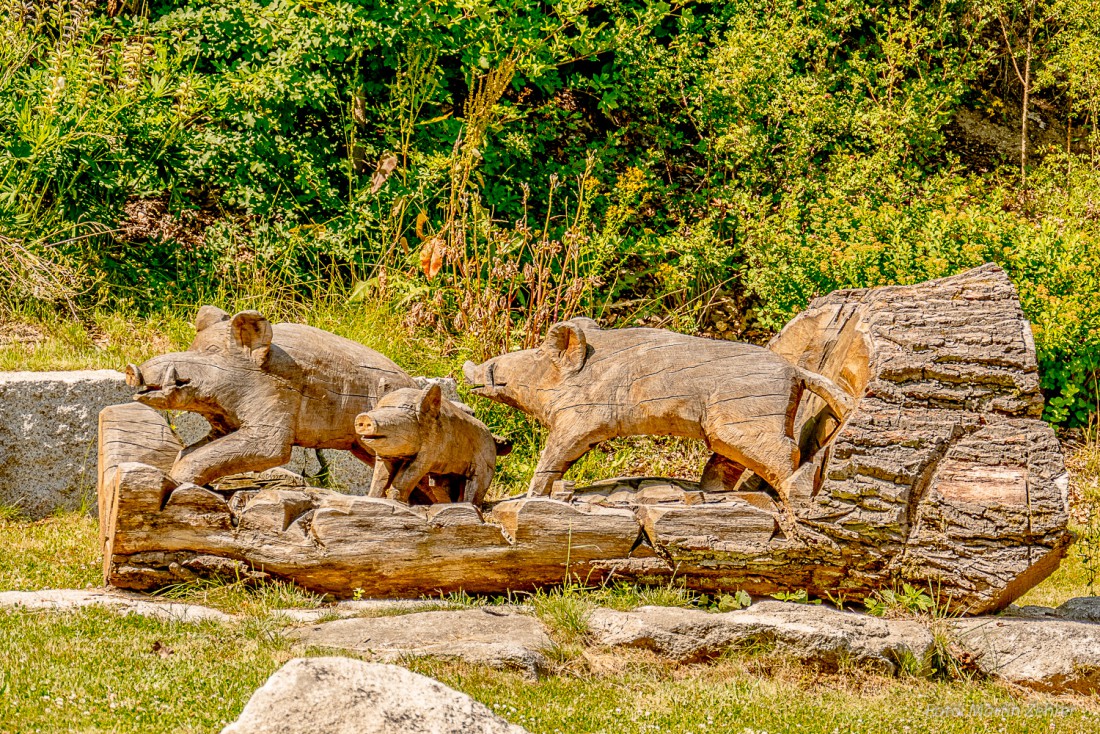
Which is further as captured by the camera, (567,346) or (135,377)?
(567,346)

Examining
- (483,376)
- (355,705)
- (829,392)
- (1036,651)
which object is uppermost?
(829,392)

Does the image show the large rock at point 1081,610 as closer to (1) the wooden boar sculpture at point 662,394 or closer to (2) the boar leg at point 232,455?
(1) the wooden boar sculpture at point 662,394

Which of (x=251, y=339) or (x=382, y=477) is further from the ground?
(x=251, y=339)

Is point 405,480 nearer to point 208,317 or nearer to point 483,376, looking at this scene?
point 483,376

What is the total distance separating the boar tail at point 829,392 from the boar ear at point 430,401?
5.97ft

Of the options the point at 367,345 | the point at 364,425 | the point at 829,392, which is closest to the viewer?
the point at 364,425

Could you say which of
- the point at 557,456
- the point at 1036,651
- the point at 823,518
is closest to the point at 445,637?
the point at 557,456

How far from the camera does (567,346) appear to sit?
6066 millimetres

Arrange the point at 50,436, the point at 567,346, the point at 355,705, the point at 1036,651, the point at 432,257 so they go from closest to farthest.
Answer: the point at 355,705, the point at 1036,651, the point at 567,346, the point at 50,436, the point at 432,257

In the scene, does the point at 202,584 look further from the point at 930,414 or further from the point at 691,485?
the point at 930,414

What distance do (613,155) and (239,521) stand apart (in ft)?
22.0

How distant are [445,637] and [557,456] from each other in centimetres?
120

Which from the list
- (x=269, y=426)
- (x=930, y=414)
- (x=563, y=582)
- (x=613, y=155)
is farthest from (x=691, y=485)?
(x=613, y=155)

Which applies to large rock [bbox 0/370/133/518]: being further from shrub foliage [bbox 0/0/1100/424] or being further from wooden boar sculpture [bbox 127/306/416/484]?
wooden boar sculpture [bbox 127/306/416/484]
